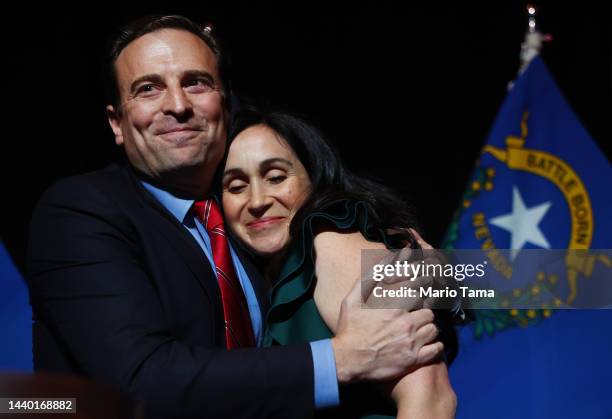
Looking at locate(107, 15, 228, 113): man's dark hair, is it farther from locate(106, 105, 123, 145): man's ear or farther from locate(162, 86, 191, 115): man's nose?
locate(162, 86, 191, 115): man's nose

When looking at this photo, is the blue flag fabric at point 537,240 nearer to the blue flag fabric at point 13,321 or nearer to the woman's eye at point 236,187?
the woman's eye at point 236,187

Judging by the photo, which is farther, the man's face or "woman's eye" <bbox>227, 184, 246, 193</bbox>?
"woman's eye" <bbox>227, 184, 246, 193</bbox>

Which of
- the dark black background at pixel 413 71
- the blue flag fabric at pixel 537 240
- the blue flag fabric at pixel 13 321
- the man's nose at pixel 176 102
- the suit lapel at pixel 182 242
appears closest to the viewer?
the suit lapel at pixel 182 242

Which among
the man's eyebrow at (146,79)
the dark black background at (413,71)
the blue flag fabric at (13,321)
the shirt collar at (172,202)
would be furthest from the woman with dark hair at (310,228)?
the dark black background at (413,71)

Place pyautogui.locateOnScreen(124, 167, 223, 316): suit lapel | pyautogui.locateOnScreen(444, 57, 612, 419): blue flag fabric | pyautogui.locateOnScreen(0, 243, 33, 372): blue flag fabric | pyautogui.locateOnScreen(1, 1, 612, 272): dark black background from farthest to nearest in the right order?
pyautogui.locateOnScreen(1, 1, 612, 272): dark black background → pyautogui.locateOnScreen(444, 57, 612, 419): blue flag fabric → pyautogui.locateOnScreen(0, 243, 33, 372): blue flag fabric → pyautogui.locateOnScreen(124, 167, 223, 316): suit lapel

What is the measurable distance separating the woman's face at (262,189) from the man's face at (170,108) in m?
0.06

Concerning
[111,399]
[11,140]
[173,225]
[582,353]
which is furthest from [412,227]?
[11,140]

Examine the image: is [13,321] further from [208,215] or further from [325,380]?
[325,380]

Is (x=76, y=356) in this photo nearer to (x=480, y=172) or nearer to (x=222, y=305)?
(x=222, y=305)

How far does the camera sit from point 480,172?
3418 mm

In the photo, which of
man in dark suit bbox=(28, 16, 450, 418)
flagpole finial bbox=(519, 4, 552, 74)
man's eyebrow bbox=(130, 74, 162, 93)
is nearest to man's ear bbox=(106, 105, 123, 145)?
man in dark suit bbox=(28, 16, 450, 418)

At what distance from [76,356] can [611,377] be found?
1913 millimetres

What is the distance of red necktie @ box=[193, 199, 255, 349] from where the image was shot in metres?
2.03

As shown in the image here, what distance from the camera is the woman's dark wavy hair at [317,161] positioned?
2188 mm
